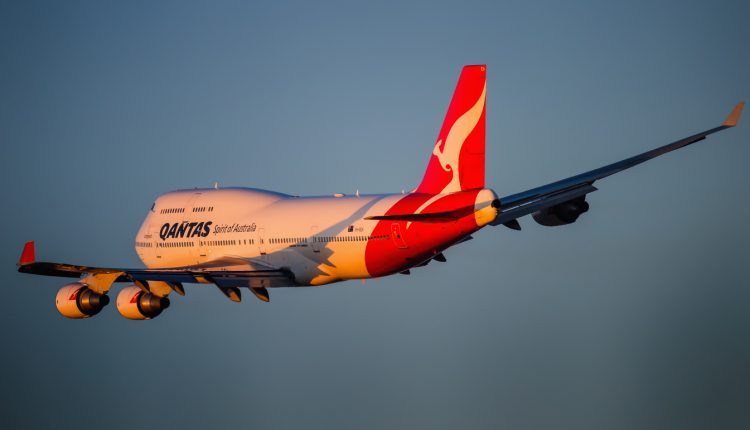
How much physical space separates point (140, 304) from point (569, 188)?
22.0 metres

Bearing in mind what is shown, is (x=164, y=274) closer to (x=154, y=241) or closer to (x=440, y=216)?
(x=440, y=216)

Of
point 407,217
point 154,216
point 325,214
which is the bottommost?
point 407,217

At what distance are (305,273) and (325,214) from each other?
312 centimetres

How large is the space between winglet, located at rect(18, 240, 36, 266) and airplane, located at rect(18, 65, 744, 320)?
6cm

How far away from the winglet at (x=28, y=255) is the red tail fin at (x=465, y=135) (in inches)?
709

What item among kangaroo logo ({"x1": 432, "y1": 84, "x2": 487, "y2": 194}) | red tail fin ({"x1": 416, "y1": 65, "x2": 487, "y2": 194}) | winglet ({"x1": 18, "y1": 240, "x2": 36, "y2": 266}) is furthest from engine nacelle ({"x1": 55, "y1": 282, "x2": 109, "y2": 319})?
red tail fin ({"x1": 416, "y1": 65, "x2": 487, "y2": 194})

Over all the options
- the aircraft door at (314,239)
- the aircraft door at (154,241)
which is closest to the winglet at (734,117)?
the aircraft door at (314,239)

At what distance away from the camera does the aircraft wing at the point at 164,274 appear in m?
52.5

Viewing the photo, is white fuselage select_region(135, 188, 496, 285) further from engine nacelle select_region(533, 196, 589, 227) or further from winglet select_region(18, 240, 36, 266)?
winglet select_region(18, 240, 36, 266)

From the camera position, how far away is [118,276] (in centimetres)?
5559

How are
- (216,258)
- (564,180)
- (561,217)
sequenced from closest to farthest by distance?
(564,180), (561,217), (216,258)

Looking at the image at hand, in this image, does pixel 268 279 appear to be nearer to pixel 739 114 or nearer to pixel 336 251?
pixel 336 251

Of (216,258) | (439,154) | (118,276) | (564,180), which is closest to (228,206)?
(216,258)

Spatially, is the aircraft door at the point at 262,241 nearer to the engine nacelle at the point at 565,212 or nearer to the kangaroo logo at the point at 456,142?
the kangaroo logo at the point at 456,142
